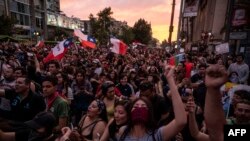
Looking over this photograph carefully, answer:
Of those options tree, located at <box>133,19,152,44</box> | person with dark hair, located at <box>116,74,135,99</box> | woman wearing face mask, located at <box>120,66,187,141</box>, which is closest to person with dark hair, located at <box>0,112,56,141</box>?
woman wearing face mask, located at <box>120,66,187,141</box>

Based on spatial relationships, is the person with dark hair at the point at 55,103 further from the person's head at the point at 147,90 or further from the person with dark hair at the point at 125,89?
the person with dark hair at the point at 125,89

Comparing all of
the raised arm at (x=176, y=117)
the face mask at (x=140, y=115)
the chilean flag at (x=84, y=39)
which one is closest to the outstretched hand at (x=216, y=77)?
the raised arm at (x=176, y=117)

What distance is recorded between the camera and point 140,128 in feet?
10.9

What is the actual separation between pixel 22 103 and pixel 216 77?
3491 millimetres

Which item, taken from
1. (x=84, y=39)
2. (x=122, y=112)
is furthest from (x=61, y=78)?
(x=84, y=39)

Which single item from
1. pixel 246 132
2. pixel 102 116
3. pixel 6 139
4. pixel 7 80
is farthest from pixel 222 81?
pixel 7 80

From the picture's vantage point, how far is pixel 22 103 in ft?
15.8

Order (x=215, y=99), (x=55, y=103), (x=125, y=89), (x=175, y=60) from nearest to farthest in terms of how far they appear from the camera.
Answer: (x=215, y=99), (x=55, y=103), (x=175, y=60), (x=125, y=89)

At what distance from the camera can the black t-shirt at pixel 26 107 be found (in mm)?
4730

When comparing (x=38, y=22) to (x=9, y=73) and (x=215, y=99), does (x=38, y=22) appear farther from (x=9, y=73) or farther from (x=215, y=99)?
(x=215, y=99)

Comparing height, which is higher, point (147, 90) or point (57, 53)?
point (57, 53)

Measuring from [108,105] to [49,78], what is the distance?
1.16m

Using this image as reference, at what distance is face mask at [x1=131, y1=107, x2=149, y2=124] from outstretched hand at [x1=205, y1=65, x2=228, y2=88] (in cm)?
130

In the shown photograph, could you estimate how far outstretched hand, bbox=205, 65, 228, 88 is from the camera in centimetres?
206
